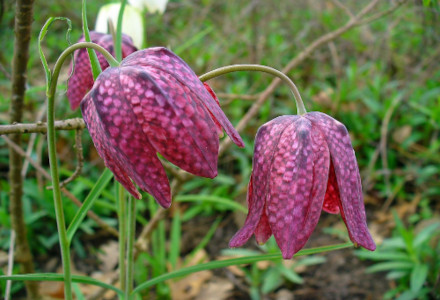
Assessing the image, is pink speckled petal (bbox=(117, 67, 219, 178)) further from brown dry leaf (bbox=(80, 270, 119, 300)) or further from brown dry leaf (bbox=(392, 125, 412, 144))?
brown dry leaf (bbox=(392, 125, 412, 144))

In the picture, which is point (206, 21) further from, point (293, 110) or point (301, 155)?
point (301, 155)

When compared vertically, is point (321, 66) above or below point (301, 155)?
below

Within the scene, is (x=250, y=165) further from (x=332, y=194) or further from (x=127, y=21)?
(x=332, y=194)

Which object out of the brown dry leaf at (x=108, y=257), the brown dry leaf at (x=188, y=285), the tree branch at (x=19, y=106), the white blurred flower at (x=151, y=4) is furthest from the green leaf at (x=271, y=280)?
the white blurred flower at (x=151, y=4)

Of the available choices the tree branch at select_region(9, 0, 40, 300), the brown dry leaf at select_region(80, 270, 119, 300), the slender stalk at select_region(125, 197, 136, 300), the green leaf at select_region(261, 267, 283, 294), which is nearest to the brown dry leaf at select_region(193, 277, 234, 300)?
the green leaf at select_region(261, 267, 283, 294)

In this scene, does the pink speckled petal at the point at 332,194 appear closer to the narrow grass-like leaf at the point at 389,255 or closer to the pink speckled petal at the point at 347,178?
the pink speckled petal at the point at 347,178

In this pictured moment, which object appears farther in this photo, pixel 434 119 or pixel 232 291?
pixel 434 119

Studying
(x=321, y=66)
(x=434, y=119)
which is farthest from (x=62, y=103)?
(x=434, y=119)
